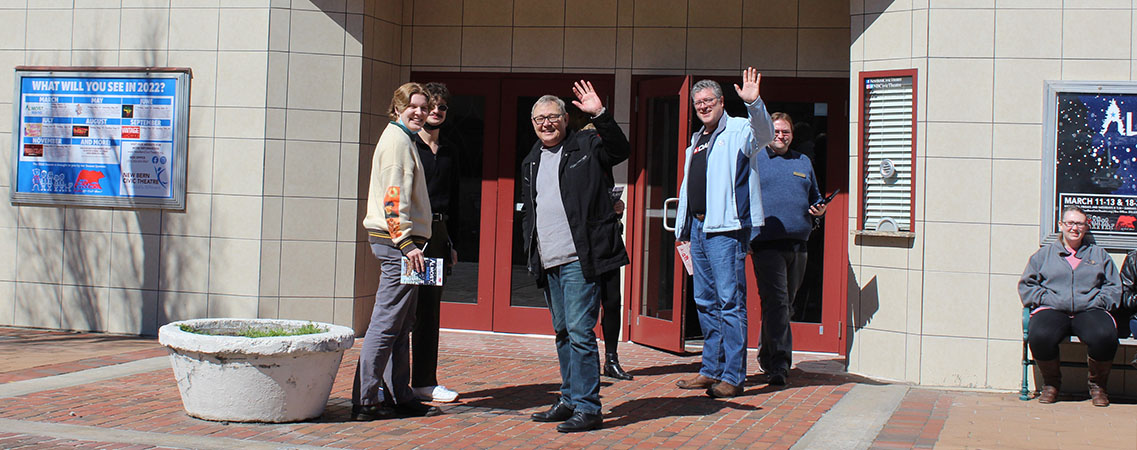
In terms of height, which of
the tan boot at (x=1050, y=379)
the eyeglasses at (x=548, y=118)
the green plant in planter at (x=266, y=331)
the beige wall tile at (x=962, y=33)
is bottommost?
the tan boot at (x=1050, y=379)

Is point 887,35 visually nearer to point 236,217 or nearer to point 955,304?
point 955,304

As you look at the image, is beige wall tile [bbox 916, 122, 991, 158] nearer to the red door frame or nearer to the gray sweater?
the gray sweater

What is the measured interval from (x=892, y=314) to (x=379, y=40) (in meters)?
4.66

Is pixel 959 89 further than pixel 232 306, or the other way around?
pixel 232 306

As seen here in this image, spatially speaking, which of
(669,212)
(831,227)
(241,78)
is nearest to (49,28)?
(241,78)

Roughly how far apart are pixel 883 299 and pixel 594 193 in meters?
2.87

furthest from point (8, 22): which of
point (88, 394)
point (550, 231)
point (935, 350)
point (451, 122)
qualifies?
point (935, 350)

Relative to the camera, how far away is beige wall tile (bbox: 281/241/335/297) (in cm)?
853

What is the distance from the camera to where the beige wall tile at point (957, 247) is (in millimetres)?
6980

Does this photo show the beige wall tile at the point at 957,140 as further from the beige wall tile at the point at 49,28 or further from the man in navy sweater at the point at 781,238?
the beige wall tile at the point at 49,28

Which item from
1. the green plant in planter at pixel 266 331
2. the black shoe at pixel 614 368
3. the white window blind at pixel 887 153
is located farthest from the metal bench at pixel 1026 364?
the green plant in planter at pixel 266 331

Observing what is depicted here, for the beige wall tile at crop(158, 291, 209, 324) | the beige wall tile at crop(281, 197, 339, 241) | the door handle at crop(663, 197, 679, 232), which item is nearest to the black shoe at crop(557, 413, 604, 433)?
the door handle at crop(663, 197, 679, 232)

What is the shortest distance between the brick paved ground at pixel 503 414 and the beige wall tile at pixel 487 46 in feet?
9.76

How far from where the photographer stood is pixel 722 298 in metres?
6.24
